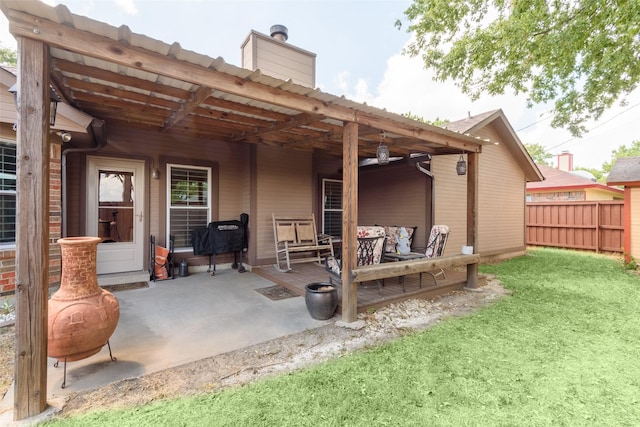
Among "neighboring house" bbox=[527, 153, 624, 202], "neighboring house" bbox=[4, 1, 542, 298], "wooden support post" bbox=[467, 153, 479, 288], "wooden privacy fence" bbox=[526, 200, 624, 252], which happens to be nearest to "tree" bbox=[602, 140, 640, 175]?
"neighboring house" bbox=[527, 153, 624, 202]

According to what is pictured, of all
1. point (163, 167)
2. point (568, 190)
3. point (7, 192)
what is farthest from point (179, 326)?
point (568, 190)

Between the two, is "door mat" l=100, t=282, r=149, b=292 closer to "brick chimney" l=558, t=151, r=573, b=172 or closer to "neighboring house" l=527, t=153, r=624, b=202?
"neighboring house" l=527, t=153, r=624, b=202

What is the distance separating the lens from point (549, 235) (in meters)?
11.3

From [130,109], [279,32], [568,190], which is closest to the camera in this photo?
[130,109]

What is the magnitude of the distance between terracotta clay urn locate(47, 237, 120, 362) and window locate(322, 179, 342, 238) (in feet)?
18.2

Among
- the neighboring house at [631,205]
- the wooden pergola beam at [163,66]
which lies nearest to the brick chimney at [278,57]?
the wooden pergola beam at [163,66]

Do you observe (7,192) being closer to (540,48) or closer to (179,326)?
(179,326)

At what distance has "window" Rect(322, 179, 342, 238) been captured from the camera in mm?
7665

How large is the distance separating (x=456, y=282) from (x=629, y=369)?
2712 mm

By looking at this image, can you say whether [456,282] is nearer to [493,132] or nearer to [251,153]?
[251,153]

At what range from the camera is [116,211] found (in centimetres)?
524

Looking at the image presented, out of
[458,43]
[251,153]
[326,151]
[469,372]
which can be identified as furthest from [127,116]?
[458,43]

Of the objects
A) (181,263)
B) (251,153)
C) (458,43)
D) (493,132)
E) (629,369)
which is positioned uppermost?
(458,43)

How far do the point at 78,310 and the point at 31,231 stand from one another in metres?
0.69
